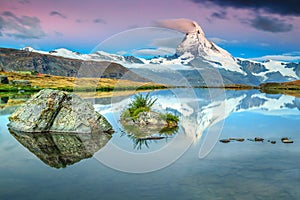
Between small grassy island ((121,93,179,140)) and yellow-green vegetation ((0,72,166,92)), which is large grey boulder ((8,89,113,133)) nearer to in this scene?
small grassy island ((121,93,179,140))

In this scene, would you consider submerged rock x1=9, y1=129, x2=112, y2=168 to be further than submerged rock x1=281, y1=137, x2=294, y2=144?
No

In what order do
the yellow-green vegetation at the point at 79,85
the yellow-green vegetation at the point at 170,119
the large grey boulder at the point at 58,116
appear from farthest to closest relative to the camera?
the yellow-green vegetation at the point at 79,85
the yellow-green vegetation at the point at 170,119
the large grey boulder at the point at 58,116

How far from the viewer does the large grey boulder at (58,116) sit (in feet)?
70.4

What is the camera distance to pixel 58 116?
72.6 feet

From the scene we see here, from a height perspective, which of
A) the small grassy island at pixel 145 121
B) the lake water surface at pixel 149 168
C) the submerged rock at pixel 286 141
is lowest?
the lake water surface at pixel 149 168

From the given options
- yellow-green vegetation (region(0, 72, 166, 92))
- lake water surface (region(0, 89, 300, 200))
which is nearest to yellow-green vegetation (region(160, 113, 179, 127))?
lake water surface (region(0, 89, 300, 200))

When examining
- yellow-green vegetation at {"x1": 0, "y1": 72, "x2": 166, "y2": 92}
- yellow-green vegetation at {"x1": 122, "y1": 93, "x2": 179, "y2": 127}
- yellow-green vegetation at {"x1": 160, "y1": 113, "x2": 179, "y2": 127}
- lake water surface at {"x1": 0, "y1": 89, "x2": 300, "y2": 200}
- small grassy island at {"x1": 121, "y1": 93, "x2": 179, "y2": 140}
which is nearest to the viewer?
lake water surface at {"x1": 0, "y1": 89, "x2": 300, "y2": 200}

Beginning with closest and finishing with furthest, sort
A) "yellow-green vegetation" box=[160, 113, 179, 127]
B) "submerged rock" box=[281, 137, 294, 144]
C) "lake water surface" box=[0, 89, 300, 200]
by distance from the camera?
"lake water surface" box=[0, 89, 300, 200]
"submerged rock" box=[281, 137, 294, 144]
"yellow-green vegetation" box=[160, 113, 179, 127]

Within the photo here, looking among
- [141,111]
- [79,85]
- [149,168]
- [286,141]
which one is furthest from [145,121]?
[79,85]

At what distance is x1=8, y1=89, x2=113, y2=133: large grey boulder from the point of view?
2147 cm

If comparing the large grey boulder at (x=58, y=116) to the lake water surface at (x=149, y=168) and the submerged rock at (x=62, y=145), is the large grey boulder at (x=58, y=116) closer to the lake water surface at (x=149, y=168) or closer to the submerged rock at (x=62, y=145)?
the submerged rock at (x=62, y=145)

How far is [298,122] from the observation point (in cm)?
2884

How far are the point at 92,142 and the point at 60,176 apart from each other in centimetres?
607

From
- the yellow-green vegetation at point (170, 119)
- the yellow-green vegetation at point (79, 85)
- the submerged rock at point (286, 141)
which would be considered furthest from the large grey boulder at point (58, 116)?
the yellow-green vegetation at point (79, 85)
